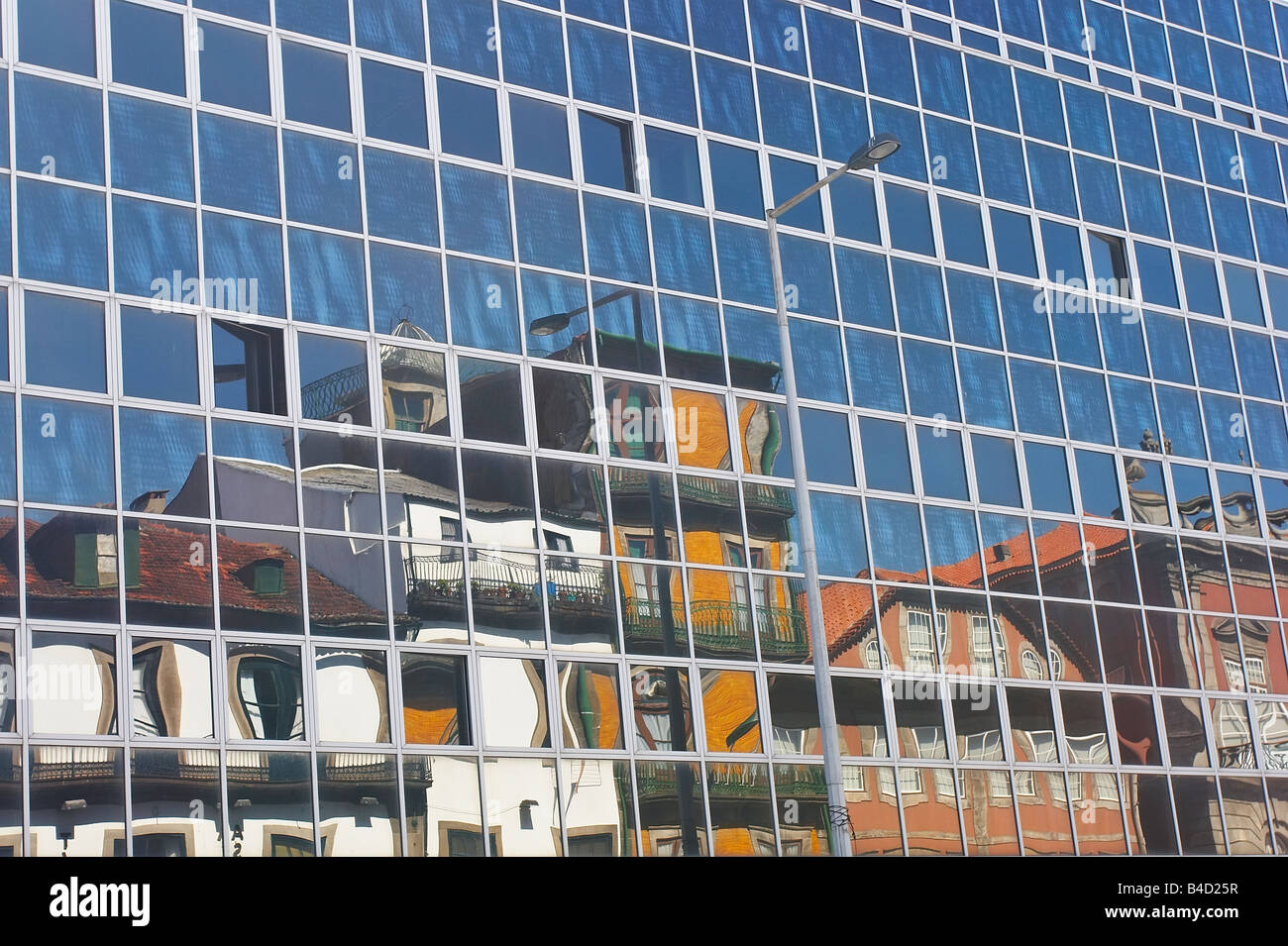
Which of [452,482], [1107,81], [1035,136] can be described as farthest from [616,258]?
[1107,81]

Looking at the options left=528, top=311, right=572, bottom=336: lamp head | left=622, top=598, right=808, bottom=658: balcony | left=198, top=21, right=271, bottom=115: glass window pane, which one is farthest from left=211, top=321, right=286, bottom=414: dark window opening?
left=622, top=598, right=808, bottom=658: balcony

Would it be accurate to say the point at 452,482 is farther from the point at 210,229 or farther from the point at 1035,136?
the point at 1035,136

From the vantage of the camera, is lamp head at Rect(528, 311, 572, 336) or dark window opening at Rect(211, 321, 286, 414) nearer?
dark window opening at Rect(211, 321, 286, 414)

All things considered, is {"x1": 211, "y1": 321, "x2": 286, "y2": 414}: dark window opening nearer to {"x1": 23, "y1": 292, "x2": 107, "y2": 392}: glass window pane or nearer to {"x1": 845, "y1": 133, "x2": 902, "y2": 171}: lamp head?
{"x1": 23, "y1": 292, "x2": 107, "y2": 392}: glass window pane

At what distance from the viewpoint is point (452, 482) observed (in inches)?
838

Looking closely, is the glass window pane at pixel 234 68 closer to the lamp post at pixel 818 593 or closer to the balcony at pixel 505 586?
the balcony at pixel 505 586

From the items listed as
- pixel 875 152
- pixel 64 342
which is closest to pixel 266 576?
pixel 64 342

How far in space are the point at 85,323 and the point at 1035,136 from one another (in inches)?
692

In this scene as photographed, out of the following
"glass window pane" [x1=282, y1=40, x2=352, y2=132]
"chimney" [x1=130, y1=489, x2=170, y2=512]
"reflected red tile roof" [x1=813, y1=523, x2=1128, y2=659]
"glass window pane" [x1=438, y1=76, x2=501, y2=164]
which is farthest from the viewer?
"reflected red tile roof" [x1=813, y1=523, x2=1128, y2=659]

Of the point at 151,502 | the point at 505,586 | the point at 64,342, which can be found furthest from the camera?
the point at 505,586

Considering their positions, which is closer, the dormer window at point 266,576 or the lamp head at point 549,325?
the dormer window at point 266,576

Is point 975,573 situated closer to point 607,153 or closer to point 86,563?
point 607,153

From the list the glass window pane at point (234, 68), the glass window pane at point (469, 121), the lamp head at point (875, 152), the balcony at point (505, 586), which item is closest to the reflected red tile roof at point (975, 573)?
the balcony at point (505, 586)

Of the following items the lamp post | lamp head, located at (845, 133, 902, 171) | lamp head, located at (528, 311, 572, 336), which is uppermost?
lamp head, located at (845, 133, 902, 171)
